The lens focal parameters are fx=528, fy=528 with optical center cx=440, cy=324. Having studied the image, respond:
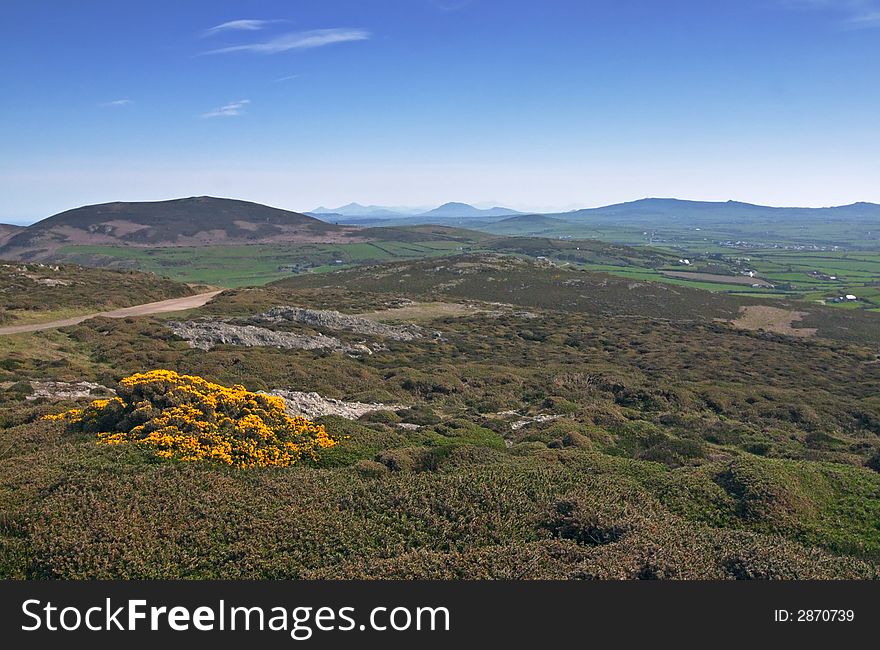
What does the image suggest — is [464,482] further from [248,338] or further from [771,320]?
[771,320]

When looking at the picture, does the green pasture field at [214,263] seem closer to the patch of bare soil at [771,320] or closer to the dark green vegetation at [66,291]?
the dark green vegetation at [66,291]

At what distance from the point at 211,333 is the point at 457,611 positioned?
121 ft

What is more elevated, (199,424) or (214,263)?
(214,263)

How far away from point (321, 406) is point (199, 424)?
6729 mm

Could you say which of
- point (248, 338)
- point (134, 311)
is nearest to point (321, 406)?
point (248, 338)

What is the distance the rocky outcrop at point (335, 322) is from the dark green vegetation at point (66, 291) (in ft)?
57.7

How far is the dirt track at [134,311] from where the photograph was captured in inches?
1581

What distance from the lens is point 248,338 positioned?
1662 inches

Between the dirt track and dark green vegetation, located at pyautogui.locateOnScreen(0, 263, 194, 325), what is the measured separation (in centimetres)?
129

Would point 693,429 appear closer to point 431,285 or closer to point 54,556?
point 54,556

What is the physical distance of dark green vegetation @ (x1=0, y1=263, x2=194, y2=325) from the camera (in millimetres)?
46938

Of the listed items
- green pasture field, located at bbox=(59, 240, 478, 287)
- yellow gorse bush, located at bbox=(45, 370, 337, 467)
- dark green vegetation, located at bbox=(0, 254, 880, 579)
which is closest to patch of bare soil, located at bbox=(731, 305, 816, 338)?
dark green vegetation, located at bbox=(0, 254, 880, 579)

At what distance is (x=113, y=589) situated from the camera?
1005 cm

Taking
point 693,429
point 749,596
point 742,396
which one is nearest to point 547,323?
point 742,396
